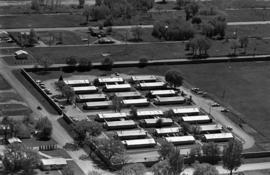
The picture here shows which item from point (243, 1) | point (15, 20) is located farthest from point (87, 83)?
point (243, 1)

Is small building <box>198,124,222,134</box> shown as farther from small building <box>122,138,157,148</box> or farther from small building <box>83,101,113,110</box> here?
small building <box>83,101,113,110</box>

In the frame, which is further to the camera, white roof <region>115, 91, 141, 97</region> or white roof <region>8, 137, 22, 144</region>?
white roof <region>115, 91, 141, 97</region>

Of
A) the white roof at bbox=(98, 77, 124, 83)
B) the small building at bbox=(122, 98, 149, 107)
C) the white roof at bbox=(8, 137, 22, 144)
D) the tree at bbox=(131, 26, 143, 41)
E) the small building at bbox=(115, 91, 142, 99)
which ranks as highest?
the tree at bbox=(131, 26, 143, 41)

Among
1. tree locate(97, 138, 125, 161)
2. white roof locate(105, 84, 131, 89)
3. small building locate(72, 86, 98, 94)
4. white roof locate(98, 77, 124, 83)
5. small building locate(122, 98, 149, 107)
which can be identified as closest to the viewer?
tree locate(97, 138, 125, 161)

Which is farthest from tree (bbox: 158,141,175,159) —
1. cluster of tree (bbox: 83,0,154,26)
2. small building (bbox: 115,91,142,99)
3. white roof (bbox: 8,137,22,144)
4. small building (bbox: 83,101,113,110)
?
cluster of tree (bbox: 83,0,154,26)

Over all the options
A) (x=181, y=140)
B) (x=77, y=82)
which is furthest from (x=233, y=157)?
(x=77, y=82)

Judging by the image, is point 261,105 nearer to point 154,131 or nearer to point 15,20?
point 154,131

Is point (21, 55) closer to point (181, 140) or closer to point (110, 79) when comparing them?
point (110, 79)
